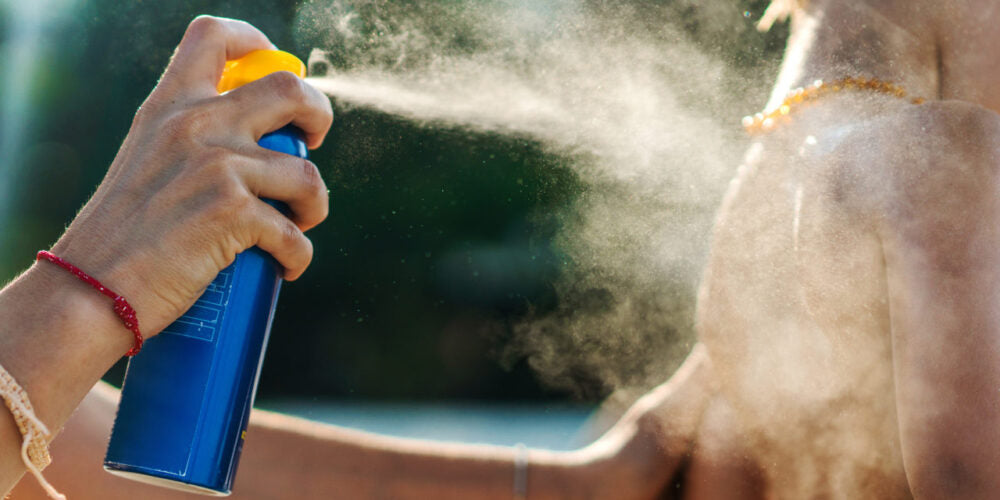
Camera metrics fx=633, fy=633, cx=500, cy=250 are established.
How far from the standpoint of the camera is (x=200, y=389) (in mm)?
677

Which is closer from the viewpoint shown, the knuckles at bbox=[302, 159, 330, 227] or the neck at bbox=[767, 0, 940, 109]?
the knuckles at bbox=[302, 159, 330, 227]

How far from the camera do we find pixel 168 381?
67 centimetres

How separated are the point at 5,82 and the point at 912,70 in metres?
2.70

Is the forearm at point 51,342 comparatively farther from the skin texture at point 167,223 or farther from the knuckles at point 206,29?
the knuckles at point 206,29

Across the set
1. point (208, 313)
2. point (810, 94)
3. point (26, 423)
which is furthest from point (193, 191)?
point (810, 94)

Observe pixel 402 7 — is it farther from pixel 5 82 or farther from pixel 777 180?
pixel 5 82

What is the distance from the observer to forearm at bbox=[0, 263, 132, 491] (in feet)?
1.85

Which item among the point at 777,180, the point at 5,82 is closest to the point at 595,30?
the point at 777,180

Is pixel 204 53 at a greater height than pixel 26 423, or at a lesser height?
greater

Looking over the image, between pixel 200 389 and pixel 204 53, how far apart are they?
0.38 meters

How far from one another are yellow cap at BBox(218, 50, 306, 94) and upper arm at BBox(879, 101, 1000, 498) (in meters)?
0.75

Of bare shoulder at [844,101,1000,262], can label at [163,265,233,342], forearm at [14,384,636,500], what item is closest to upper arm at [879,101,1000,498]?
bare shoulder at [844,101,1000,262]

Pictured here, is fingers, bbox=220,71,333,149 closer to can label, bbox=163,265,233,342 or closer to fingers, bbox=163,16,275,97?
fingers, bbox=163,16,275,97

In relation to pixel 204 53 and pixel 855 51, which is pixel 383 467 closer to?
pixel 204 53
